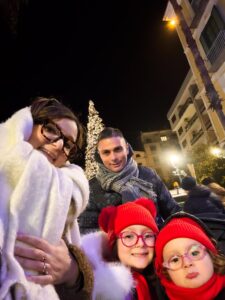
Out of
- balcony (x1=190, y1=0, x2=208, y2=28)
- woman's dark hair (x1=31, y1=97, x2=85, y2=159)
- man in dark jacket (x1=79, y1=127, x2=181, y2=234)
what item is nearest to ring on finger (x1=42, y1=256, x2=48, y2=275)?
woman's dark hair (x1=31, y1=97, x2=85, y2=159)

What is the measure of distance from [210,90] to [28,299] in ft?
42.9

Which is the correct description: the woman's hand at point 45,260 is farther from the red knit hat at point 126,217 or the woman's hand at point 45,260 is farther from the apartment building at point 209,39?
the apartment building at point 209,39

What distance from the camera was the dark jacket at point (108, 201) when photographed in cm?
256

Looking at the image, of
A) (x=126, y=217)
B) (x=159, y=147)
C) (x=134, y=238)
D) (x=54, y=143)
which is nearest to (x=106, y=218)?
(x=126, y=217)

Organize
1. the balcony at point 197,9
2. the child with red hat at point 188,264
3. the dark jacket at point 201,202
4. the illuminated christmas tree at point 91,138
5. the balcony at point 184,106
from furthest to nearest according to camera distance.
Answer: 1. the balcony at point 184,106
2. the balcony at point 197,9
3. the illuminated christmas tree at point 91,138
4. the dark jacket at point 201,202
5. the child with red hat at point 188,264

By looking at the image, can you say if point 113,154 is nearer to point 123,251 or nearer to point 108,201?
point 108,201

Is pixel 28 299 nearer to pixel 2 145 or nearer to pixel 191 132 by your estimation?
pixel 2 145

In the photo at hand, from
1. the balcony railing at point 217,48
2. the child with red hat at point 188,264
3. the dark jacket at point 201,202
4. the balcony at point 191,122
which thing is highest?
the balcony at point 191,122

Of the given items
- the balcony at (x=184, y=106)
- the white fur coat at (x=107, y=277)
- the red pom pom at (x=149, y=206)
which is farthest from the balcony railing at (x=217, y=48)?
the balcony at (x=184, y=106)

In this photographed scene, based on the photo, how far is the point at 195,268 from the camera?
65.8 inches

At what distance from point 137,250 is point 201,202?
88.0 inches

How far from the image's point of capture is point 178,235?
180 cm

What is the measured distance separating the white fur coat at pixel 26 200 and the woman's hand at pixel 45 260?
3 cm

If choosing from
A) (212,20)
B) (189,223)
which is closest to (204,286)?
(189,223)
